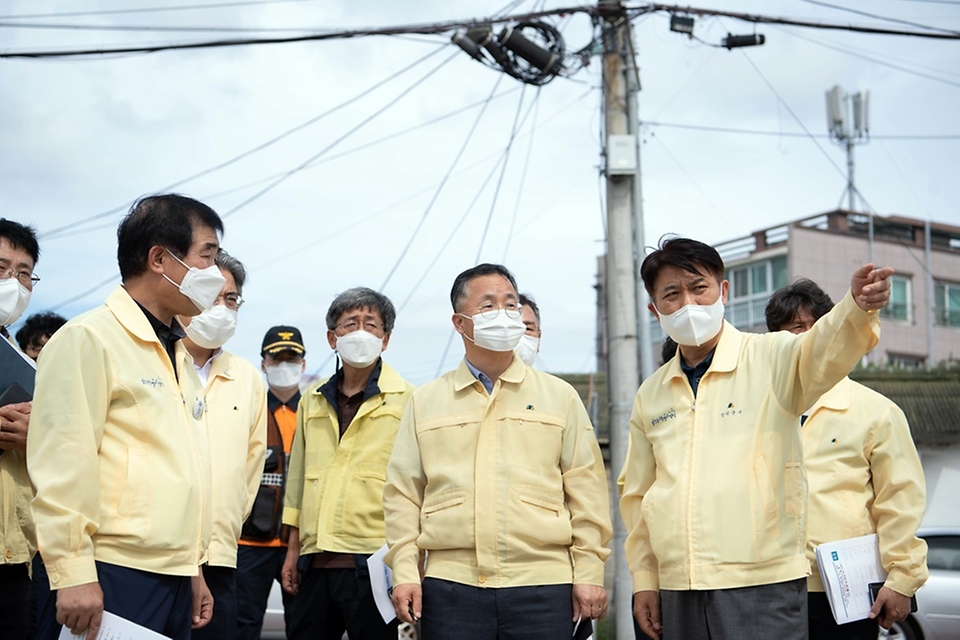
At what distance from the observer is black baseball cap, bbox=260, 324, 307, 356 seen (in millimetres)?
6184

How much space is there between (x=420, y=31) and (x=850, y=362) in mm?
7926

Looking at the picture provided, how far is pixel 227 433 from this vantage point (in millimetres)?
4777

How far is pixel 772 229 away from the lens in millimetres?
32188

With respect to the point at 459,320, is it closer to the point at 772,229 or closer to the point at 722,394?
the point at 722,394

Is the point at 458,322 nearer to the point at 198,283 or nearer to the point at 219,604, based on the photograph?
the point at 198,283

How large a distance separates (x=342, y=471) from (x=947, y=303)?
107 ft

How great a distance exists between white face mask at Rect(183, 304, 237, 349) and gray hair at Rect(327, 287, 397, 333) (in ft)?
1.83

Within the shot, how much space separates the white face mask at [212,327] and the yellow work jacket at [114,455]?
1490mm

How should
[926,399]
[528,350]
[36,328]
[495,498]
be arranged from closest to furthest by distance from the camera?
[495,498], [528,350], [36,328], [926,399]

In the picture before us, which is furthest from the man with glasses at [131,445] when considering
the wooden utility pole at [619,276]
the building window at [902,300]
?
the building window at [902,300]

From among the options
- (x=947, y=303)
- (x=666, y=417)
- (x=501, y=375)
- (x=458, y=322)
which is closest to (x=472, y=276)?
(x=458, y=322)

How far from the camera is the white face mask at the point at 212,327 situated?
508 cm

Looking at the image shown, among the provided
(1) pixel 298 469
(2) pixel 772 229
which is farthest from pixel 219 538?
(2) pixel 772 229

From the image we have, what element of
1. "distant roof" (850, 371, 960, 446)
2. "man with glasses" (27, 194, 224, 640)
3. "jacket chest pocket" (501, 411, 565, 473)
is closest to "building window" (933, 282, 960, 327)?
"distant roof" (850, 371, 960, 446)
